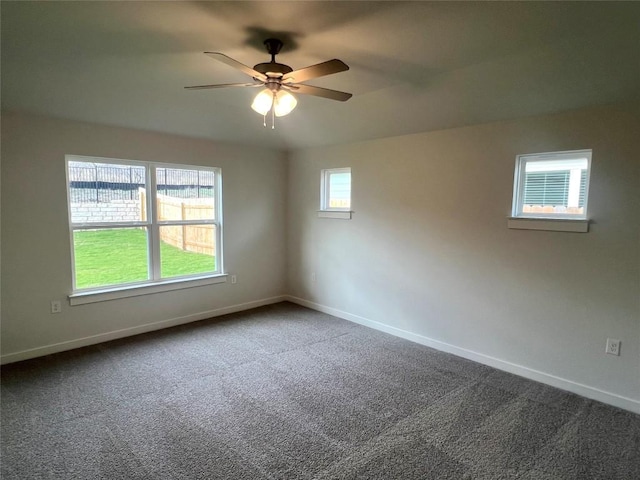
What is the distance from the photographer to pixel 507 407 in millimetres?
2643

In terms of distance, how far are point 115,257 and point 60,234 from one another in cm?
59

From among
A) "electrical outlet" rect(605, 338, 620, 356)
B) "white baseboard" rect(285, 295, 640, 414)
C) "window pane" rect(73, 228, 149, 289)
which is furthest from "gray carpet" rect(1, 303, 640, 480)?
"window pane" rect(73, 228, 149, 289)


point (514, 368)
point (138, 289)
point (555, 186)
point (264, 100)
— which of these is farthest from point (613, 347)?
point (138, 289)

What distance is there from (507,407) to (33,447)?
319 centimetres

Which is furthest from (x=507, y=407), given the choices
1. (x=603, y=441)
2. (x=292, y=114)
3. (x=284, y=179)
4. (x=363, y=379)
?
(x=284, y=179)

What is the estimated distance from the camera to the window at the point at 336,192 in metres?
4.61

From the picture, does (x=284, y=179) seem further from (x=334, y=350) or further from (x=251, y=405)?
(x=251, y=405)

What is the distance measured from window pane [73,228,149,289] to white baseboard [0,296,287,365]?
21.5 inches

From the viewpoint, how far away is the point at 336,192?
15.7 ft

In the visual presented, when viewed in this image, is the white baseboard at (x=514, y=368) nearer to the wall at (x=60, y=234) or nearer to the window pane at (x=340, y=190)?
the window pane at (x=340, y=190)

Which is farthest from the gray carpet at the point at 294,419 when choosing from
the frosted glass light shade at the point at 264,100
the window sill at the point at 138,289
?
the frosted glass light shade at the point at 264,100

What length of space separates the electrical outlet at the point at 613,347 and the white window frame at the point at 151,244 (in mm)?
4069

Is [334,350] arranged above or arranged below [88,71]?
below

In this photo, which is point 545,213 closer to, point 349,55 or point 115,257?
point 349,55
